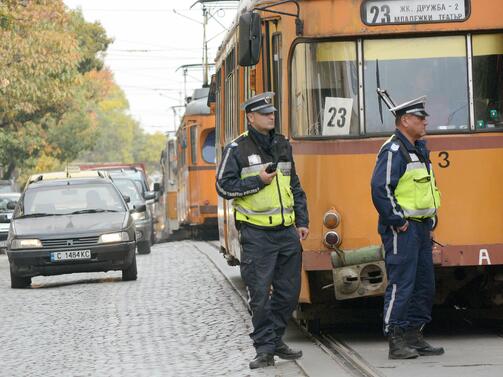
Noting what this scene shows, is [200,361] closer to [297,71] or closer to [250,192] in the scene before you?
[250,192]

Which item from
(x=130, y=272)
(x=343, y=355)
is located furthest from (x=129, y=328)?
(x=130, y=272)

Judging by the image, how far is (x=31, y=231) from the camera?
2048 centimetres

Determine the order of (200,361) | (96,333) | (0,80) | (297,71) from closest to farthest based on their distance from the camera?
1. (200,361)
2. (297,71)
3. (96,333)
4. (0,80)

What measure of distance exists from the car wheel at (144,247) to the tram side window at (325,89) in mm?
17725

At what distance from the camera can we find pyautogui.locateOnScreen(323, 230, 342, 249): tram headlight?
38.3 feet

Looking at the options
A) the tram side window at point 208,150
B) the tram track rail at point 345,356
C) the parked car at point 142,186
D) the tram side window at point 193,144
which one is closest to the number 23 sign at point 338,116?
the tram track rail at point 345,356

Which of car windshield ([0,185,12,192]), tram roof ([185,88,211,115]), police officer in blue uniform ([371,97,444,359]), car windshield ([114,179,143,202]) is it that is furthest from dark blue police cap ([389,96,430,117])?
car windshield ([0,185,12,192])

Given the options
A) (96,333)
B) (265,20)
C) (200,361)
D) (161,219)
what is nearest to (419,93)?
(265,20)

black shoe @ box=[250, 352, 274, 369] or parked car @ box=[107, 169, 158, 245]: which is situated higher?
parked car @ box=[107, 169, 158, 245]

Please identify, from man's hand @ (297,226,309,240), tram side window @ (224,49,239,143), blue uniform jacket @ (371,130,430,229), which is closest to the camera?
blue uniform jacket @ (371,130,430,229)

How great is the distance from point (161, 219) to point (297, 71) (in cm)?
3915

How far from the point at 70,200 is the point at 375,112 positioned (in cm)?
1029

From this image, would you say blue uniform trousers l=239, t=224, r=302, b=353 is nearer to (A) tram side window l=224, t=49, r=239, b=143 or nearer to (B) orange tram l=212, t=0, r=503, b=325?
(B) orange tram l=212, t=0, r=503, b=325

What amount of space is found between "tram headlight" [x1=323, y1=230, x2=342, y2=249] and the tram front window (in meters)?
0.87
